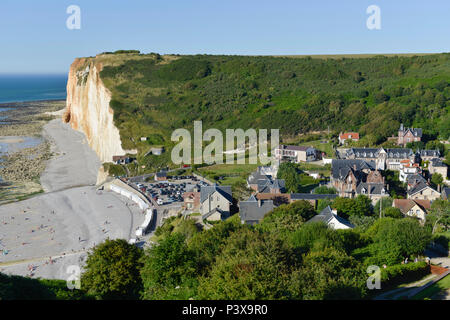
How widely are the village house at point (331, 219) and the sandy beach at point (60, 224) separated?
1596 centimetres

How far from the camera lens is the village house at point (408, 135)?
58.6 meters

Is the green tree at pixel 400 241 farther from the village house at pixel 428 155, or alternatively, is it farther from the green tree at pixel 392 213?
the village house at pixel 428 155

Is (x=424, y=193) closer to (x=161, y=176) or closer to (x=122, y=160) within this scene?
(x=161, y=176)

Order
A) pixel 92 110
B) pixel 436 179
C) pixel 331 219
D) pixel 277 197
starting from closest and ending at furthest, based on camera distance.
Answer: pixel 331 219 → pixel 277 197 → pixel 436 179 → pixel 92 110

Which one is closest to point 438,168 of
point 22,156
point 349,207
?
point 349,207

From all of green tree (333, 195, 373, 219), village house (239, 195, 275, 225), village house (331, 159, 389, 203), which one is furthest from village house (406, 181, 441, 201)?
village house (239, 195, 275, 225)

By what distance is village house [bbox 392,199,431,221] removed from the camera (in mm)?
34841

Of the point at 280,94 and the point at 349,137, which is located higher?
the point at 280,94

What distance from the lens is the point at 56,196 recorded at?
5262 cm

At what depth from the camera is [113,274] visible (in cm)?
2114

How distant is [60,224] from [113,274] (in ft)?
77.6

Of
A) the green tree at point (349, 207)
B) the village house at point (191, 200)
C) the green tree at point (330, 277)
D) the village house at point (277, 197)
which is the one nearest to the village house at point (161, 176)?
the village house at point (191, 200)

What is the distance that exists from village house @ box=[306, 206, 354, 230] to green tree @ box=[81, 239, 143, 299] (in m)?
13.2
